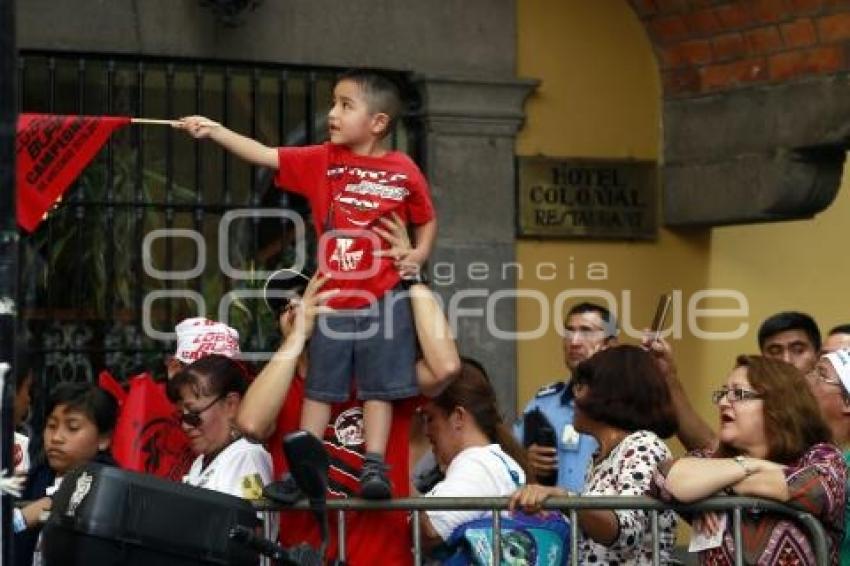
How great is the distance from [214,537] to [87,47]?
14.8ft

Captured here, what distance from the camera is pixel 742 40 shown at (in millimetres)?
10586

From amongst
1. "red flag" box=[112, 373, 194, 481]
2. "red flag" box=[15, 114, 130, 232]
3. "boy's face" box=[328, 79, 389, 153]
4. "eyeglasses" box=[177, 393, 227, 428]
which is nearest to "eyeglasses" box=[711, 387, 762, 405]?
"boy's face" box=[328, 79, 389, 153]

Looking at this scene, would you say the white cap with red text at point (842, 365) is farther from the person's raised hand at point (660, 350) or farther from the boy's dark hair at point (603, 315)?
the boy's dark hair at point (603, 315)

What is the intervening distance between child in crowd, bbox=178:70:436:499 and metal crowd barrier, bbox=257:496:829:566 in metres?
0.18

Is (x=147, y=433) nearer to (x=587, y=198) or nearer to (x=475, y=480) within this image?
(x=475, y=480)

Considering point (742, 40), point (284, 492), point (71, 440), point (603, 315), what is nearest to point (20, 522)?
point (284, 492)

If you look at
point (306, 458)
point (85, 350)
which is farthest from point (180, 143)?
point (306, 458)

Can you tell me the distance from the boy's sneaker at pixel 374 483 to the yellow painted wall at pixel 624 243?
4.13 m

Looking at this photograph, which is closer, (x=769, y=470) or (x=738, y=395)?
(x=769, y=470)

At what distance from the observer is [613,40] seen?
11.0 metres

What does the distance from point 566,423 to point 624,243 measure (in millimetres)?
2446

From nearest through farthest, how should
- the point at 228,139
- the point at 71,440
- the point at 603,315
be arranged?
1. the point at 228,139
2. the point at 71,440
3. the point at 603,315

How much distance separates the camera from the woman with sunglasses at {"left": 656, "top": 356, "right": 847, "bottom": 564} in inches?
252

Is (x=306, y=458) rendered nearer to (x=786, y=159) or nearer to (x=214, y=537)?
(x=214, y=537)
